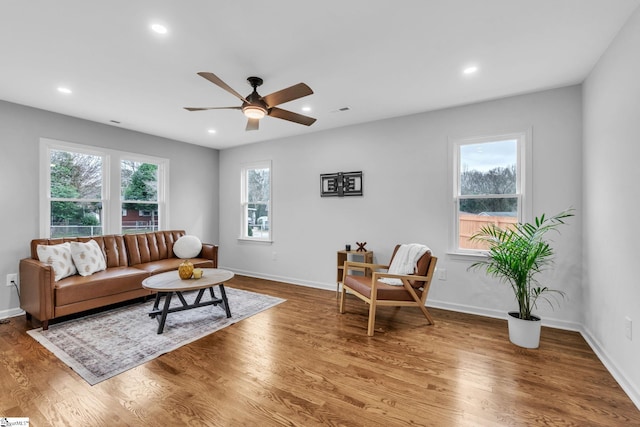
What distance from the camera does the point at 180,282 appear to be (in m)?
3.15

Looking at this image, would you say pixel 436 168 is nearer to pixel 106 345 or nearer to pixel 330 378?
pixel 330 378

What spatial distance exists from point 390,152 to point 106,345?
3.96 m

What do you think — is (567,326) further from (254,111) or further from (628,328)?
(254,111)

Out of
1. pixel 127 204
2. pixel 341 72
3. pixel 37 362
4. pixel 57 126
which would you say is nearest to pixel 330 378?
pixel 37 362

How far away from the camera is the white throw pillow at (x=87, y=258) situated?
3.53 meters

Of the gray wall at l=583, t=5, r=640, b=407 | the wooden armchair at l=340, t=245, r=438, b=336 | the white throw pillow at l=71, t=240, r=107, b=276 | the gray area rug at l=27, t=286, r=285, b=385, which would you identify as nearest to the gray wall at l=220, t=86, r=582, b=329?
the gray wall at l=583, t=5, r=640, b=407

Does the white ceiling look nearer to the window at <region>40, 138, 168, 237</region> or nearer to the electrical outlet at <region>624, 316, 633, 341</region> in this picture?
the window at <region>40, 138, 168, 237</region>

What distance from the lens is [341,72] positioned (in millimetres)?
2824

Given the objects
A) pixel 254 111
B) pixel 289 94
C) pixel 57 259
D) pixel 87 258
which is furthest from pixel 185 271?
pixel 289 94

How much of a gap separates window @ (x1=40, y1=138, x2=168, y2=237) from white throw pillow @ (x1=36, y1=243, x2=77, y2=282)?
0.61 m

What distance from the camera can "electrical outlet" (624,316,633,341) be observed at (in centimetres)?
203

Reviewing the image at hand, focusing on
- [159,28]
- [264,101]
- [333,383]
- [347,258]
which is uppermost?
[159,28]

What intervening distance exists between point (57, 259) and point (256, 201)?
3.07 metres

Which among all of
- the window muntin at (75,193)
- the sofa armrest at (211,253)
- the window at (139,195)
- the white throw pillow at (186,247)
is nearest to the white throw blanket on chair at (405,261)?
the sofa armrest at (211,253)
